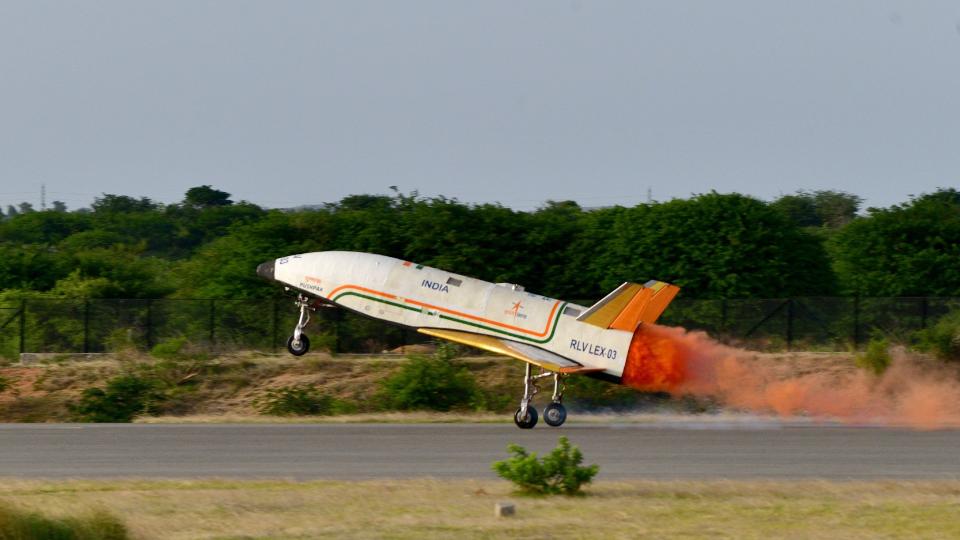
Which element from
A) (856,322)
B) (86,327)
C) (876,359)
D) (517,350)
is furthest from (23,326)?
(856,322)

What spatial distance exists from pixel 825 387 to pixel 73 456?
22.9 m

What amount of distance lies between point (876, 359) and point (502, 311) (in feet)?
45.9

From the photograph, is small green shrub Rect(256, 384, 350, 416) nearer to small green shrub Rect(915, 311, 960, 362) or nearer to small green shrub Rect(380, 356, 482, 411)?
small green shrub Rect(380, 356, 482, 411)

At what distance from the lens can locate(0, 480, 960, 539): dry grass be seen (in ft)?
56.5

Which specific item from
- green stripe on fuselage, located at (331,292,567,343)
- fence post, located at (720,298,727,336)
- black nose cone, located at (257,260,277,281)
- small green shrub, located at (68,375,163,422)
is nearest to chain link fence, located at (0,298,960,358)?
fence post, located at (720,298,727,336)

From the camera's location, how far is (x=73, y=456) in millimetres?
25797

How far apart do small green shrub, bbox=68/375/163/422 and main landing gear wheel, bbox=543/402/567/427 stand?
1441 centimetres

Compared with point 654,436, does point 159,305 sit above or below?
above

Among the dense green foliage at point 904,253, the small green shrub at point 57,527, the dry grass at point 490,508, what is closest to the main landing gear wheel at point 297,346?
the dry grass at point 490,508

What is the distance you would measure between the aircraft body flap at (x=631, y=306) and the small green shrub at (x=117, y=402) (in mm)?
15804

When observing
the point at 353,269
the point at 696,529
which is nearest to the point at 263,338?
the point at 353,269

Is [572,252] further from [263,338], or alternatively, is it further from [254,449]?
[254,449]

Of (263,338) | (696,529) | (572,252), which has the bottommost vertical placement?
(696,529)

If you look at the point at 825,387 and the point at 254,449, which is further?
the point at 825,387
